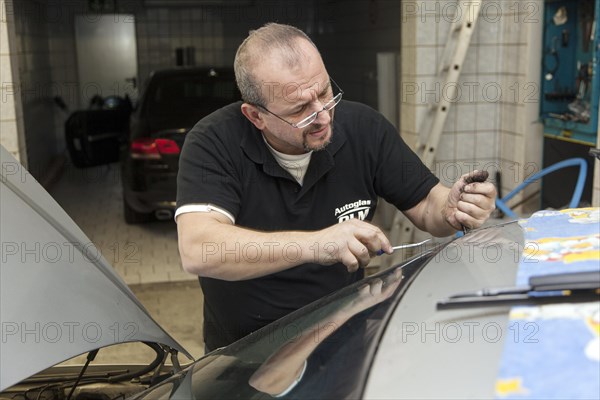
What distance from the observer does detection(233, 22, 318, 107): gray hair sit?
2.12 m

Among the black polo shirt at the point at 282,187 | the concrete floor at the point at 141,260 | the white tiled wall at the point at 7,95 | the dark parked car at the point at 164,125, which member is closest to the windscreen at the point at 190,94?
the dark parked car at the point at 164,125

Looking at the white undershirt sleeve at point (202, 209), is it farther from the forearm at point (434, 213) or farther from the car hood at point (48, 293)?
the forearm at point (434, 213)

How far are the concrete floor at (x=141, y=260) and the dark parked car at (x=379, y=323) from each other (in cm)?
93

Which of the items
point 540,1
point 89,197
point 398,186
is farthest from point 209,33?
point 398,186

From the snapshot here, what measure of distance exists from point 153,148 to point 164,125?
0.23 m

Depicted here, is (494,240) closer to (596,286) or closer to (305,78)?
(596,286)

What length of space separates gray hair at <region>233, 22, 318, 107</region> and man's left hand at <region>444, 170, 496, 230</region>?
58 cm

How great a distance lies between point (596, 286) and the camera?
4.17ft

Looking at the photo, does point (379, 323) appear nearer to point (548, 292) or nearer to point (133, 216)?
point (548, 292)

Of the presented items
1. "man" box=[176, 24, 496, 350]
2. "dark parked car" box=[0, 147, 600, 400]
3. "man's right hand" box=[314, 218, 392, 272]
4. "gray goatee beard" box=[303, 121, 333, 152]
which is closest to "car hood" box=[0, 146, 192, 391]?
"dark parked car" box=[0, 147, 600, 400]

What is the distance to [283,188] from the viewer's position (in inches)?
A: 89.1

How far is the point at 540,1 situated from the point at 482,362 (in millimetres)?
4980

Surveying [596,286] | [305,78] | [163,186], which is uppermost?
[305,78]

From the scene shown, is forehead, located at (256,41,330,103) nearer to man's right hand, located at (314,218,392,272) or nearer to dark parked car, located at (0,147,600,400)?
man's right hand, located at (314,218,392,272)
